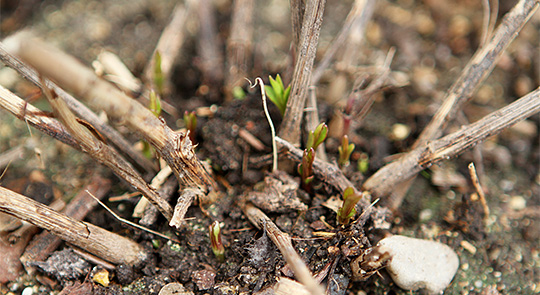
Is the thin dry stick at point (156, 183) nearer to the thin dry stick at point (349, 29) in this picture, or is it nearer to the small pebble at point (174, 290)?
the small pebble at point (174, 290)

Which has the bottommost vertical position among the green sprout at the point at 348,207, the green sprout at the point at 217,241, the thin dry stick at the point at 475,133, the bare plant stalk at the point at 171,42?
the green sprout at the point at 217,241

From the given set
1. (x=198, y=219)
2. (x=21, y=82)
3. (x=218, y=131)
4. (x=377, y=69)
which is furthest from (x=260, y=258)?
(x=21, y=82)

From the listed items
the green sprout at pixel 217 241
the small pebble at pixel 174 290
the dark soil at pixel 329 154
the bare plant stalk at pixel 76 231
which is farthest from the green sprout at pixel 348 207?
the bare plant stalk at pixel 76 231

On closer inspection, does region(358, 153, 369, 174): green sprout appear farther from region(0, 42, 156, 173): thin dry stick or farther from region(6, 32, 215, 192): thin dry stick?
region(0, 42, 156, 173): thin dry stick

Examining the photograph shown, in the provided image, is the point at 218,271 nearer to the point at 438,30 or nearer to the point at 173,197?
the point at 173,197

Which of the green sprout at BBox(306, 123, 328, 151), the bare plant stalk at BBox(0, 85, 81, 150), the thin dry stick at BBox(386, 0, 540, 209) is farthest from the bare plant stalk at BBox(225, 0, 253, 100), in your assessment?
the thin dry stick at BBox(386, 0, 540, 209)

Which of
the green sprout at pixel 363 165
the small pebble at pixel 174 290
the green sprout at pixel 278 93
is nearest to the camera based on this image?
the small pebble at pixel 174 290
